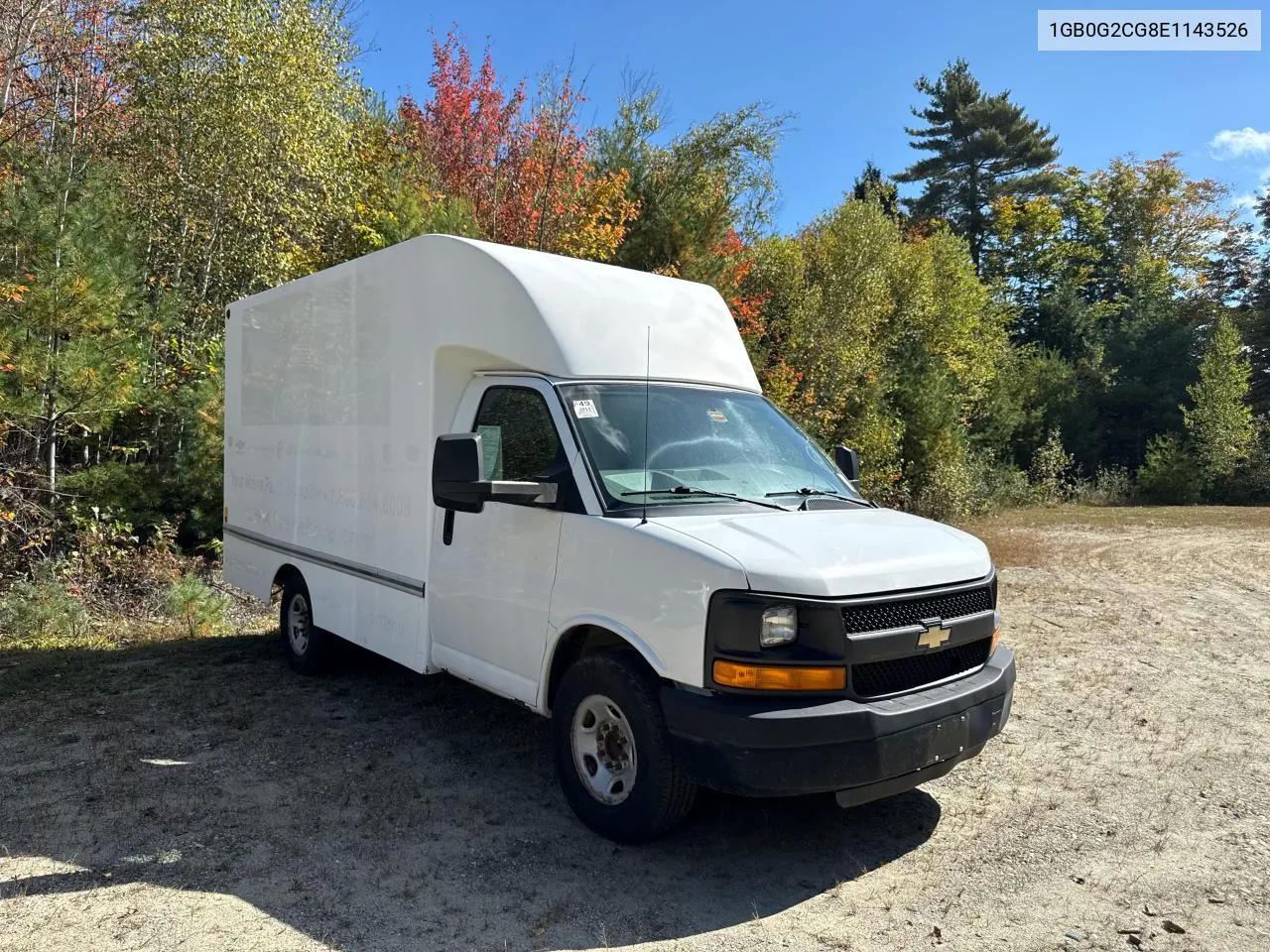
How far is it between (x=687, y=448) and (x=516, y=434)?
2.99 feet

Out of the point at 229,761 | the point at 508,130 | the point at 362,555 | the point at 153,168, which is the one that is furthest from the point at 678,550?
the point at 508,130

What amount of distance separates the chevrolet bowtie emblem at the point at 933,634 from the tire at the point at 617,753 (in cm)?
119

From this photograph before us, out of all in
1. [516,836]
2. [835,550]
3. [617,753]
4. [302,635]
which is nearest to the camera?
[835,550]

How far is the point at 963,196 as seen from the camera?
4497cm

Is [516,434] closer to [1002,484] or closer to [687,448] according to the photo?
[687,448]

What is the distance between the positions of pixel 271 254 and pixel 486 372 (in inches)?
340

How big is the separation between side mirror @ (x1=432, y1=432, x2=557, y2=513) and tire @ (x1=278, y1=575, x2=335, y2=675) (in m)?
2.75

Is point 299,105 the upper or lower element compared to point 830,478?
upper

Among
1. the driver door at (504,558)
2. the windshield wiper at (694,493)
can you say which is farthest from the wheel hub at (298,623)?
the windshield wiper at (694,493)

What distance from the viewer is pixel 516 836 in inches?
163

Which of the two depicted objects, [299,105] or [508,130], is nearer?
[299,105]

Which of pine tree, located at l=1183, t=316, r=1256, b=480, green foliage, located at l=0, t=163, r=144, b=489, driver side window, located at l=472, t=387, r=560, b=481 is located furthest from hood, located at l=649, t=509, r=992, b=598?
pine tree, located at l=1183, t=316, r=1256, b=480

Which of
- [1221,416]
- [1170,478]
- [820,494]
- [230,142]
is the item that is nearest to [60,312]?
[230,142]

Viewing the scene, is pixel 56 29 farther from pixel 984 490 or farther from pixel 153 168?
pixel 984 490
